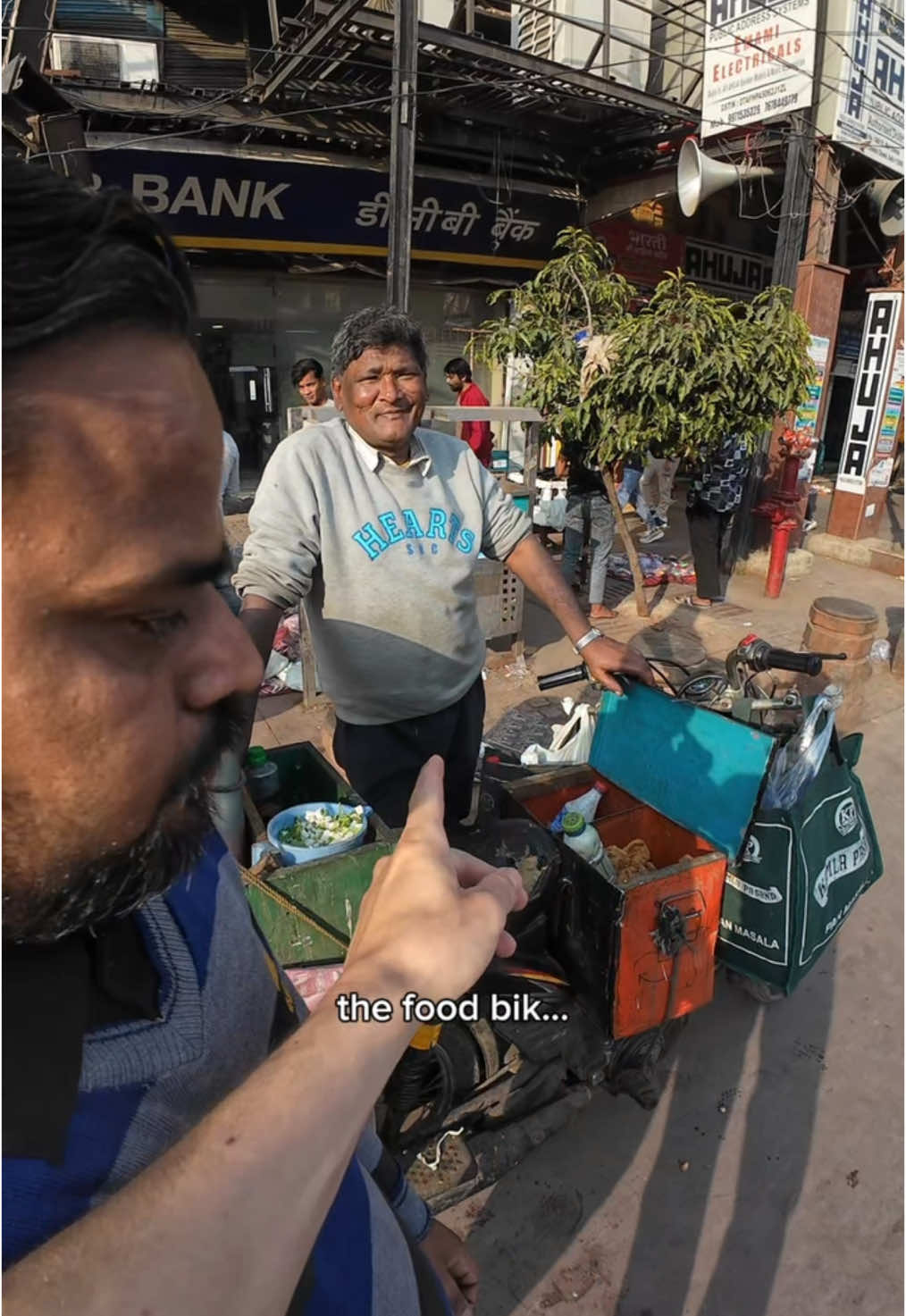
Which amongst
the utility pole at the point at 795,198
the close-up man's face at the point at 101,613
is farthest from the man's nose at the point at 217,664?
the utility pole at the point at 795,198

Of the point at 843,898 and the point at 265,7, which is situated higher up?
the point at 265,7

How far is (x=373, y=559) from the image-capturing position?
90.9 inches

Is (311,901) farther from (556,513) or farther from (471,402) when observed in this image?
(556,513)

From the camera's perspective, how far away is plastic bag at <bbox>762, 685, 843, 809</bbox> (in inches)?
95.7

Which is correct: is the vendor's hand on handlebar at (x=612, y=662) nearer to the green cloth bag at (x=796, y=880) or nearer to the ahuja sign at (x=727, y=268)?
the green cloth bag at (x=796, y=880)

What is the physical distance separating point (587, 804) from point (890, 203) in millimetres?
9489

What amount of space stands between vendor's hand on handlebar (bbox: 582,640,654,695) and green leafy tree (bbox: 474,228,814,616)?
3350 mm

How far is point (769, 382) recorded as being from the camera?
548 centimetres

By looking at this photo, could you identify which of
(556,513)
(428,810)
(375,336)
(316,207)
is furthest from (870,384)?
(428,810)

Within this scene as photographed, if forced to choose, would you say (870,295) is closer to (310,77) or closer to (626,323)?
(626,323)

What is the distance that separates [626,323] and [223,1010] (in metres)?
5.58

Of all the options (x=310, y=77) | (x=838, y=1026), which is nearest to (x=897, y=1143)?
(x=838, y=1026)

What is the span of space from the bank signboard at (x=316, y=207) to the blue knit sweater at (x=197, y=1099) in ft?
28.6

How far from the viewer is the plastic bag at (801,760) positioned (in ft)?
7.98
